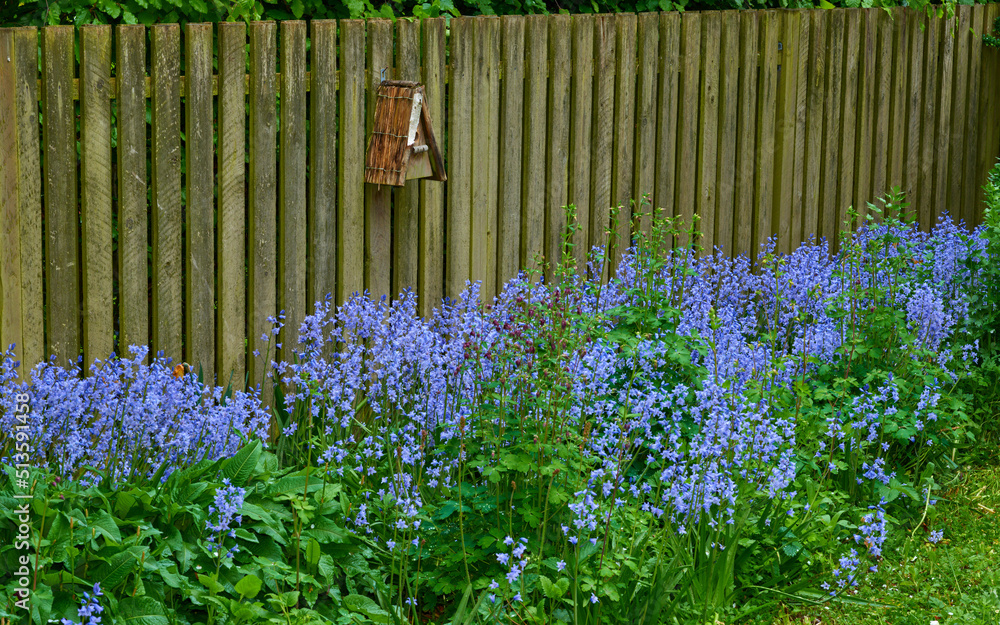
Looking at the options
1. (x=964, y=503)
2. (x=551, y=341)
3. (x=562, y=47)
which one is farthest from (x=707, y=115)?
(x=551, y=341)

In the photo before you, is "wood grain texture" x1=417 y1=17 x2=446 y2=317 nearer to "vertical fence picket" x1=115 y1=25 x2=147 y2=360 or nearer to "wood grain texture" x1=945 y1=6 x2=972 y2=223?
"vertical fence picket" x1=115 y1=25 x2=147 y2=360

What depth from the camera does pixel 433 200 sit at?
4.98 metres

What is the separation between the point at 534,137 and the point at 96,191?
2133mm

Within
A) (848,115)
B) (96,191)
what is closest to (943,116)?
(848,115)

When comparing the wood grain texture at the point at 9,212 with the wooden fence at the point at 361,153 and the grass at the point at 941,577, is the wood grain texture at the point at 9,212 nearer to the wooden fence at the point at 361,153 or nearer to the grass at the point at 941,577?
the wooden fence at the point at 361,153

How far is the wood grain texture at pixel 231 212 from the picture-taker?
4.27 metres

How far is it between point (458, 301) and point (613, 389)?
4.33 ft

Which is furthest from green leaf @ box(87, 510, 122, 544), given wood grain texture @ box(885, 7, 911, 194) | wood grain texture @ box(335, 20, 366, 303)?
wood grain texture @ box(885, 7, 911, 194)

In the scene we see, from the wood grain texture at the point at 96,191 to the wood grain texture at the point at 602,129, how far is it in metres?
2.45

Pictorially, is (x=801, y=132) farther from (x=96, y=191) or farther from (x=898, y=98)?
(x=96, y=191)

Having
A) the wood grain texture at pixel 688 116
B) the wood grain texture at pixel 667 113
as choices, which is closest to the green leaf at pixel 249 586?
the wood grain texture at pixel 667 113

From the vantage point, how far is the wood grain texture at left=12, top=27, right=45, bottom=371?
12.5 ft

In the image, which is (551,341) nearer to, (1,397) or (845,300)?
(1,397)

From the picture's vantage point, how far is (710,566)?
3545 millimetres
